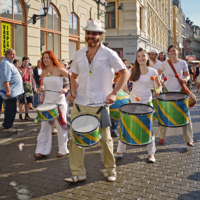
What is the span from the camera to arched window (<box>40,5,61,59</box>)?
43.2 ft

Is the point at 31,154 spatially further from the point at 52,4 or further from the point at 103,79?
the point at 52,4

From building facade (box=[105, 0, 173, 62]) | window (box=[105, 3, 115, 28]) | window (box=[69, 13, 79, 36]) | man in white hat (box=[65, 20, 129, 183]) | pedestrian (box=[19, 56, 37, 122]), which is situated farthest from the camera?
window (box=[105, 3, 115, 28])

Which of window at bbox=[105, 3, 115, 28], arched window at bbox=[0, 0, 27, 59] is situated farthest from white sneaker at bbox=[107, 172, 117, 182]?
window at bbox=[105, 3, 115, 28]

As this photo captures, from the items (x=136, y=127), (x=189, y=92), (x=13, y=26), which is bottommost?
(x=136, y=127)

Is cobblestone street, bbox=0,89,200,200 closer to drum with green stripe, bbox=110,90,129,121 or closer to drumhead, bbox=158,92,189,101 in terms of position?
drum with green stripe, bbox=110,90,129,121

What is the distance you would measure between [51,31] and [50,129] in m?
9.19

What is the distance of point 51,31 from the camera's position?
13.7m

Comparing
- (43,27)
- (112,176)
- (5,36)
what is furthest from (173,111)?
(43,27)

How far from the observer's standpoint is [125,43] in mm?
26781

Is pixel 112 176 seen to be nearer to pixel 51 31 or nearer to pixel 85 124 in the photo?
pixel 85 124

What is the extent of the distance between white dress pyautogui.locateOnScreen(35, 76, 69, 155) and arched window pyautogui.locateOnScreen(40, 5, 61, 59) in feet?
26.6

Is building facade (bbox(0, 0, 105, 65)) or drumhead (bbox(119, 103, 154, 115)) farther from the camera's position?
building facade (bbox(0, 0, 105, 65))

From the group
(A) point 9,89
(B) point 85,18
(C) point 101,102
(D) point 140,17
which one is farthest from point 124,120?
(D) point 140,17

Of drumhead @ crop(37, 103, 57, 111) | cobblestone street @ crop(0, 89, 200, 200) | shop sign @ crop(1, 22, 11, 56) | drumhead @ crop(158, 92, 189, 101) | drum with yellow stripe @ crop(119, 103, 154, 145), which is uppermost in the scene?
shop sign @ crop(1, 22, 11, 56)
